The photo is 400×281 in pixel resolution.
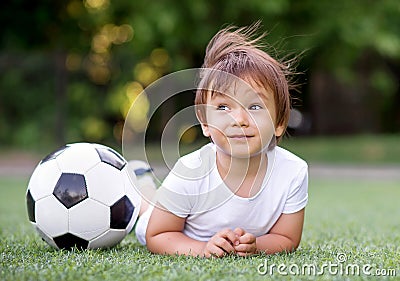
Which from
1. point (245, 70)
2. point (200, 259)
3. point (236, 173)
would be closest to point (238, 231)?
point (200, 259)

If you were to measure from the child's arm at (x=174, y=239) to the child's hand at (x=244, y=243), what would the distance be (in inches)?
0.6

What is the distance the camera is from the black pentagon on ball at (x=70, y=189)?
303cm

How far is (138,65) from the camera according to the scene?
14820 mm

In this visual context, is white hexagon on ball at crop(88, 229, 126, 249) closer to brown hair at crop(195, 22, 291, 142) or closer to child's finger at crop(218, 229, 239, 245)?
child's finger at crop(218, 229, 239, 245)

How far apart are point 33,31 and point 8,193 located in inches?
277

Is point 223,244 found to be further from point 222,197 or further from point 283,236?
point 283,236

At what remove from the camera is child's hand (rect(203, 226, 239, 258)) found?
8.84ft

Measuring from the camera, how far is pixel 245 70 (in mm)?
2795

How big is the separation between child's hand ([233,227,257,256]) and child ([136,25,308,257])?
13 mm

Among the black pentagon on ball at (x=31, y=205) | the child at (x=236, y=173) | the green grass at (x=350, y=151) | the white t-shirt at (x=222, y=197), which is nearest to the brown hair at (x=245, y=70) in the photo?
the child at (x=236, y=173)

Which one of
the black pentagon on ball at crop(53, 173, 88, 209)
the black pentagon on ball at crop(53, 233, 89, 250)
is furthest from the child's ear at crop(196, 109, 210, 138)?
the black pentagon on ball at crop(53, 233, 89, 250)

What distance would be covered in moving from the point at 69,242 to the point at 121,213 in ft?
0.87

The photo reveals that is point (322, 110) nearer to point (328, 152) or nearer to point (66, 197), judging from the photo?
point (328, 152)

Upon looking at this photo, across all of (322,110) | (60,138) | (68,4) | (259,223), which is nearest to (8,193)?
(259,223)
